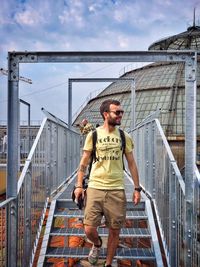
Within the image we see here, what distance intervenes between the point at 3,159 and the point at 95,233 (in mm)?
15023

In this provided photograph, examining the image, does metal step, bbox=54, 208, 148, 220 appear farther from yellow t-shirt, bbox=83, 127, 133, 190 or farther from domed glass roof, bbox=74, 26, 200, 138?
domed glass roof, bbox=74, 26, 200, 138

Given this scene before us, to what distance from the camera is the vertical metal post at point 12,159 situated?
4.19 m

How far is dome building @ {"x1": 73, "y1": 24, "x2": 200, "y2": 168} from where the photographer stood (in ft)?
132

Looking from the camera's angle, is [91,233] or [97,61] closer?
[91,233]

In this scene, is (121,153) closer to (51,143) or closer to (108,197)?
(108,197)

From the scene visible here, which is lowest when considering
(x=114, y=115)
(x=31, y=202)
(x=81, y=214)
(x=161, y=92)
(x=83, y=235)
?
(x=83, y=235)

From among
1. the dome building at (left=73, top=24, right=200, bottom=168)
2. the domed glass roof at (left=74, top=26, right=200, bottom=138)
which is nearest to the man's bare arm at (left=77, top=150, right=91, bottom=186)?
the dome building at (left=73, top=24, right=200, bottom=168)

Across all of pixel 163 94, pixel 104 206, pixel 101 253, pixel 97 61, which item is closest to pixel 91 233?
pixel 104 206

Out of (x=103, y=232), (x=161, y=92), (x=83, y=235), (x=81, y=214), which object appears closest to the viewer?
(x=83, y=235)

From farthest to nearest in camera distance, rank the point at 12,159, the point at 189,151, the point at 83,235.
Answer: the point at 83,235 < the point at 12,159 < the point at 189,151

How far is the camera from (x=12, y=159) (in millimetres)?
4270

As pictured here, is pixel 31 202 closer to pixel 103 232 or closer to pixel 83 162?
pixel 103 232

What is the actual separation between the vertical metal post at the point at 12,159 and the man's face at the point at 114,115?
114 centimetres

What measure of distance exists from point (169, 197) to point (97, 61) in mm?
2011
